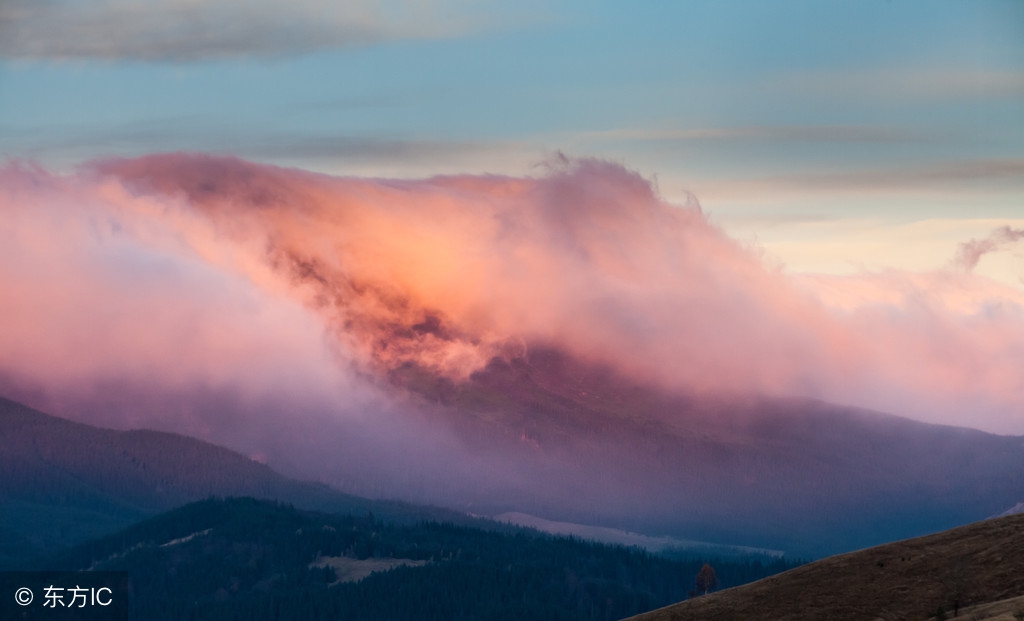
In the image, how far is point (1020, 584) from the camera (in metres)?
199

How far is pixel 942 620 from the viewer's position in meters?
188

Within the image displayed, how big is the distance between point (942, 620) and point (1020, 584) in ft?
56.9
